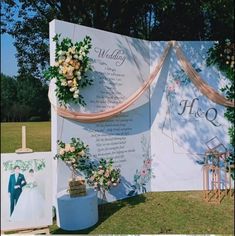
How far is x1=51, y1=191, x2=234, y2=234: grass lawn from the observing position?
14.0ft

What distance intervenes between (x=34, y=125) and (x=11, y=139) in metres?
0.85

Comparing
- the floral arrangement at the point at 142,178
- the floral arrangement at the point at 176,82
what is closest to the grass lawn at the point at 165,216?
the floral arrangement at the point at 142,178

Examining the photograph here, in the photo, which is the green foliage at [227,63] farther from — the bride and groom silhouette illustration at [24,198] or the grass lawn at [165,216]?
the bride and groom silhouette illustration at [24,198]

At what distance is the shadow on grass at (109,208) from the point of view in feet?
14.0

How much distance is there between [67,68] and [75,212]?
5.44 ft

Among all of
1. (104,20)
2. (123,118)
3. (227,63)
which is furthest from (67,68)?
(104,20)

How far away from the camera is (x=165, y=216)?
467cm

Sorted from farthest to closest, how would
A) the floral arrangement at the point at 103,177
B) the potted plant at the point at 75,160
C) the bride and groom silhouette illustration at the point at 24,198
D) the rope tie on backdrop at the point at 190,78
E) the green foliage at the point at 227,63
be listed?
1. the green foliage at the point at 227,63
2. the rope tie on backdrop at the point at 190,78
3. the floral arrangement at the point at 103,177
4. the potted plant at the point at 75,160
5. the bride and groom silhouette illustration at the point at 24,198

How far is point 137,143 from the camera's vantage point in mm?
5609

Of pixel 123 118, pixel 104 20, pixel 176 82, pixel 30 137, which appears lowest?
pixel 30 137

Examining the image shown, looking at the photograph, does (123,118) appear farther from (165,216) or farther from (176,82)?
(165,216)

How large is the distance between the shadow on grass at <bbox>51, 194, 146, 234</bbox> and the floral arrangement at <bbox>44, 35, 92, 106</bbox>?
146 centimetres

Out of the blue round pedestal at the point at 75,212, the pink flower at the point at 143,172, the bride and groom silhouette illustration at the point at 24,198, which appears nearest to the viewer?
the bride and groom silhouette illustration at the point at 24,198

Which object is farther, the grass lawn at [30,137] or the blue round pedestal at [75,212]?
the grass lawn at [30,137]
